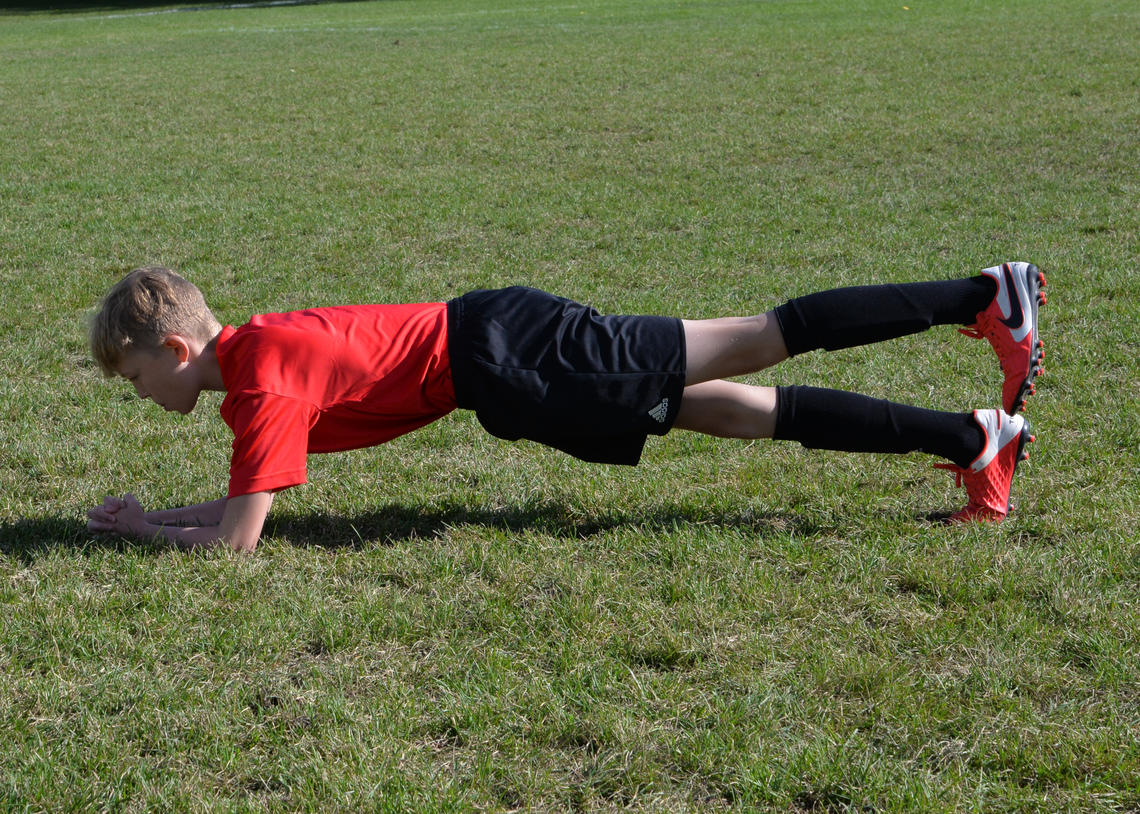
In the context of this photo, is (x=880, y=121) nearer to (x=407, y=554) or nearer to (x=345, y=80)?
(x=345, y=80)

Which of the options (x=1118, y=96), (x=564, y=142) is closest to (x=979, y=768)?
(x=564, y=142)

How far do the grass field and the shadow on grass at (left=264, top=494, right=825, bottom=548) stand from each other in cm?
2

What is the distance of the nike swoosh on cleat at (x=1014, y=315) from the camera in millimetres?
3279

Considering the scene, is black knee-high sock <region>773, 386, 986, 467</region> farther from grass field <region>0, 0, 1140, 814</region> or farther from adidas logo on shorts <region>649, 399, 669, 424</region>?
adidas logo on shorts <region>649, 399, 669, 424</region>

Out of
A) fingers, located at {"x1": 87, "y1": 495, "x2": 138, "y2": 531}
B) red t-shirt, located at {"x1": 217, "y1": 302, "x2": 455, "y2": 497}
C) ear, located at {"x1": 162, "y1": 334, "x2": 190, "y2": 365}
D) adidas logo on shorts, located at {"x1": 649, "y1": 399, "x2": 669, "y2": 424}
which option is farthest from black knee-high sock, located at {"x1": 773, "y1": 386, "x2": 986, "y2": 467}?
fingers, located at {"x1": 87, "y1": 495, "x2": 138, "y2": 531}

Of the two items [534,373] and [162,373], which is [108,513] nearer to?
[162,373]

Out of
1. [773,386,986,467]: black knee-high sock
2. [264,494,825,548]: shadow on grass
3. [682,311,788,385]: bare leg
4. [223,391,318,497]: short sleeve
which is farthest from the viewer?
[264,494,825,548]: shadow on grass

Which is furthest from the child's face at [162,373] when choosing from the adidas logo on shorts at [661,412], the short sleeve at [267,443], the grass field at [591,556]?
the adidas logo on shorts at [661,412]

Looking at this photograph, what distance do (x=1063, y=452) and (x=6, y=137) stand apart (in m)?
11.0

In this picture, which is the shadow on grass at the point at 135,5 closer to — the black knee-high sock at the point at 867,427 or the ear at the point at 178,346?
the ear at the point at 178,346

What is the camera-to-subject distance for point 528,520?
143 inches

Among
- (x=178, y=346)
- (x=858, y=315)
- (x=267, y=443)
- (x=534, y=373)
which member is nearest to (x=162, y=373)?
(x=178, y=346)

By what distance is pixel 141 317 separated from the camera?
3.20m

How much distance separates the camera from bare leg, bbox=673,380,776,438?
133 inches
